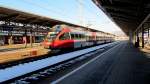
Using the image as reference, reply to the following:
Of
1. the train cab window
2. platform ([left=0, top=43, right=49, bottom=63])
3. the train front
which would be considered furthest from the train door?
platform ([left=0, top=43, right=49, bottom=63])

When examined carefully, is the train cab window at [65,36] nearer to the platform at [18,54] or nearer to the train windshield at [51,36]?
the train windshield at [51,36]

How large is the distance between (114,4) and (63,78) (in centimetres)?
1635

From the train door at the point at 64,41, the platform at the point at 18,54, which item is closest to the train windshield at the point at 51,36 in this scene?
the train door at the point at 64,41

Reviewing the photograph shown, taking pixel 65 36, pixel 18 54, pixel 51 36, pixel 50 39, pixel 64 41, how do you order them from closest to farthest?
1. pixel 18 54
2. pixel 64 41
3. pixel 65 36
4. pixel 50 39
5. pixel 51 36

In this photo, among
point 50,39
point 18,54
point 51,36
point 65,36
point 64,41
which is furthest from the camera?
point 51,36

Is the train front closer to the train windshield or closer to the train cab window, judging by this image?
the train windshield

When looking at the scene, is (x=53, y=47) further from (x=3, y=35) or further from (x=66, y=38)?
(x=3, y=35)

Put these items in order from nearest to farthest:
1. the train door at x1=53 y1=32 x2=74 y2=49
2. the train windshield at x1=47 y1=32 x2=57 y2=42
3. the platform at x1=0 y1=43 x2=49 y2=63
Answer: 1. the platform at x1=0 y1=43 x2=49 y2=63
2. the train door at x1=53 y1=32 x2=74 y2=49
3. the train windshield at x1=47 y1=32 x2=57 y2=42

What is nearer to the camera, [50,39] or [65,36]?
[65,36]

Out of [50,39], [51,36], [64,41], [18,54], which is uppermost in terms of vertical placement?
[51,36]

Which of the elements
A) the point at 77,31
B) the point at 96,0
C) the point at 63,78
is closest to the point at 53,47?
the point at 77,31

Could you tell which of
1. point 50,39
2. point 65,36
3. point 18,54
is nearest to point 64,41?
point 65,36

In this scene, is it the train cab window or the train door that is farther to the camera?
the train cab window

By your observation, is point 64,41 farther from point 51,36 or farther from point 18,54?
point 18,54
